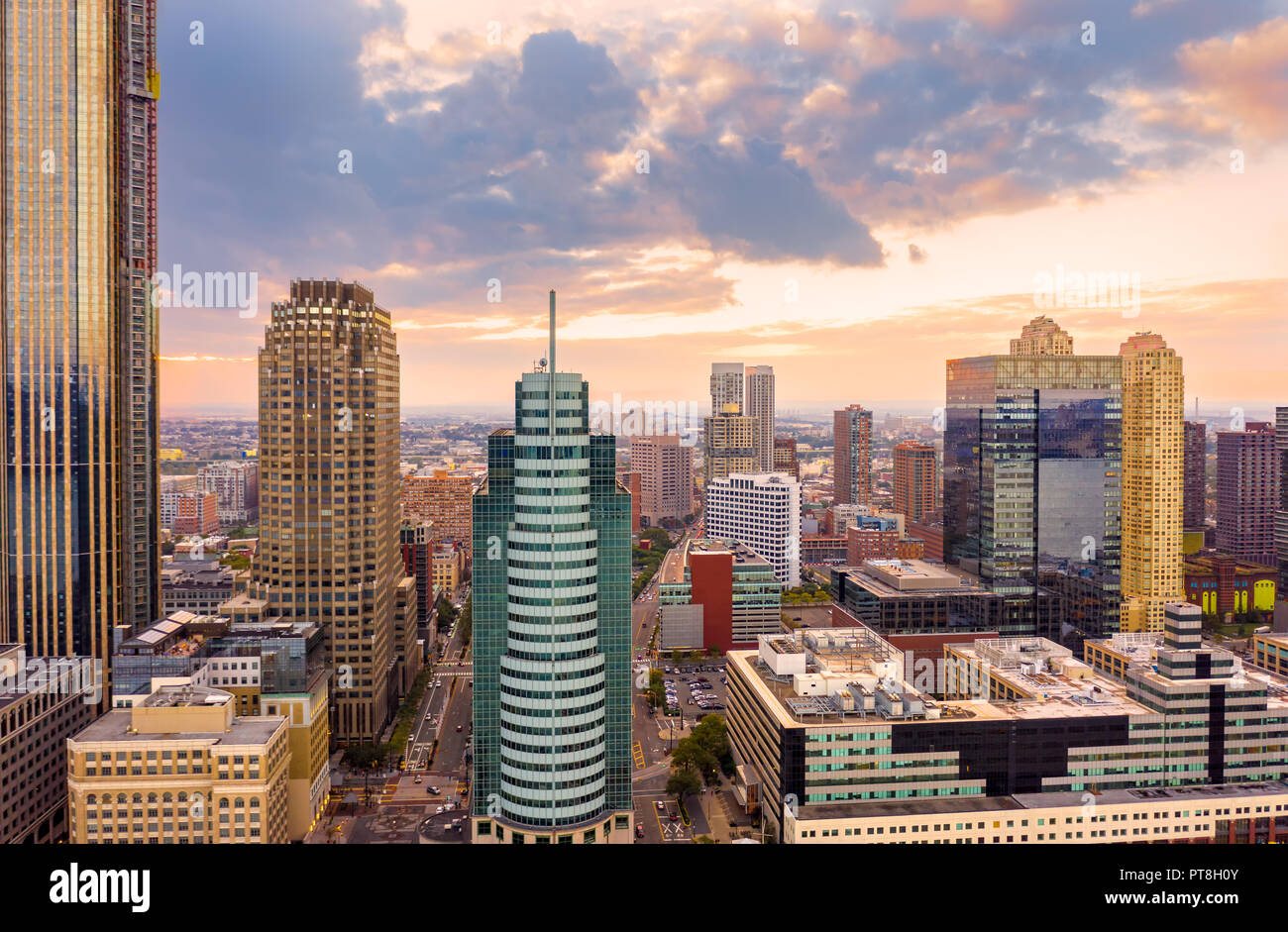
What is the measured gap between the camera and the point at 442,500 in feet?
105

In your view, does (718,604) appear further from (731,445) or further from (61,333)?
(731,445)

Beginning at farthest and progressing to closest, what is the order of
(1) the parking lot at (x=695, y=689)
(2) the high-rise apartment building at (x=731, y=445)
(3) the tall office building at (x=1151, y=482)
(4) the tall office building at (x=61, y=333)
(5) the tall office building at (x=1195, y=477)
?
(2) the high-rise apartment building at (x=731, y=445), (5) the tall office building at (x=1195, y=477), (3) the tall office building at (x=1151, y=482), (1) the parking lot at (x=695, y=689), (4) the tall office building at (x=61, y=333)

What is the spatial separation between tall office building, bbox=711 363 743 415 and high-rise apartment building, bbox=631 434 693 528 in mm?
2672

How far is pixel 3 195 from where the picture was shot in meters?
15.3

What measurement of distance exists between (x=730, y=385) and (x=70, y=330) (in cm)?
2984

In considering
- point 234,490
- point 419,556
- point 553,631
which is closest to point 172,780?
point 553,631

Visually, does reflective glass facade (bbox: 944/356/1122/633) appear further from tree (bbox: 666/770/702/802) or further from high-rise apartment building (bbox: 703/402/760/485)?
high-rise apartment building (bbox: 703/402/760/485)

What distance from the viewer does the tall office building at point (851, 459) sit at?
38.6 meters

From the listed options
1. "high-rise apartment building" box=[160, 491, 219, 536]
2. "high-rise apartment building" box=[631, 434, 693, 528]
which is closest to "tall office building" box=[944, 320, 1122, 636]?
"high-rise apartment building" box=[631, 434, 693, 528]

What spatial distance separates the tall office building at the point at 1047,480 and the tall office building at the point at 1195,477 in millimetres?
4112

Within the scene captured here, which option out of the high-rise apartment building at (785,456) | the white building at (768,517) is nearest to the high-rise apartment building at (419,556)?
the white building at (768,517)

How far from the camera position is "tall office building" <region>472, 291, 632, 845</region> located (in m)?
9.67

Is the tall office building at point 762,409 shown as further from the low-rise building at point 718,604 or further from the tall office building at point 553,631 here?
the tall office building at point 553,631

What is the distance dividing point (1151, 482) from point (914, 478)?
513 inches
